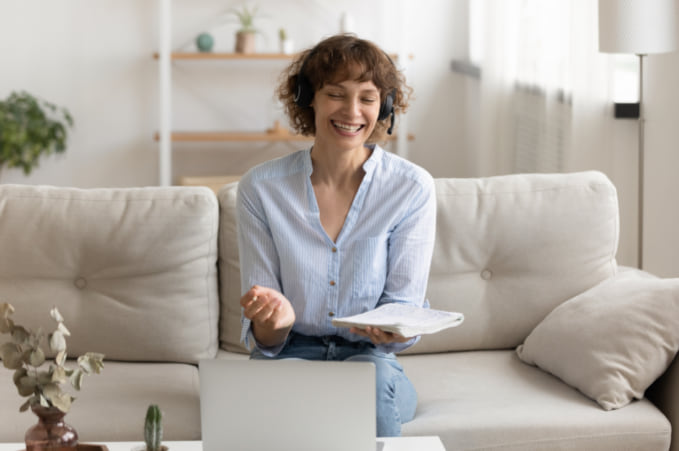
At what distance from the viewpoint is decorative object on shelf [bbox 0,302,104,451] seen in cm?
122

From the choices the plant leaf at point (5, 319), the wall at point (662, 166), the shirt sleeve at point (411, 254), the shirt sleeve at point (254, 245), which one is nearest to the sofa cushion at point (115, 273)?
the shirt sleeve at point (254, 245)

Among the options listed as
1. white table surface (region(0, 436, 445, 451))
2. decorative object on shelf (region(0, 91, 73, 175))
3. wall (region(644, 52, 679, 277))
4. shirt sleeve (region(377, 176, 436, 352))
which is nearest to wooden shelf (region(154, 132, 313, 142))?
decorative object on shelf (region(0, 91, 73, 175))

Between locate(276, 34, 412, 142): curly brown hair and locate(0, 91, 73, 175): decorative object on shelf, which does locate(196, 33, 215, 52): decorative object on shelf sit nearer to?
locate(0, 91, 73, 175): decorative object on shelf

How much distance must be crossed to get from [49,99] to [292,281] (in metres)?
3.66

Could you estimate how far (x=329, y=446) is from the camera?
1.32 meters

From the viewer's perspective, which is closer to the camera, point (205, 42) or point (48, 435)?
point (48, 435)

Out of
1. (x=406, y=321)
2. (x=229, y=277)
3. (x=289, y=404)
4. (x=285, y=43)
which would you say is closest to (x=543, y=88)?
(x=285, y=43)

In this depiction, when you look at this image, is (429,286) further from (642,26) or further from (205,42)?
(205,42)

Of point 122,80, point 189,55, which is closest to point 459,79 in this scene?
point 189,55

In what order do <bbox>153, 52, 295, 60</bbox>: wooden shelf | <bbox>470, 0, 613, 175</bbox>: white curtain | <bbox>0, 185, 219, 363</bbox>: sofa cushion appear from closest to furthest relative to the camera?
<bbox>0, 185, 219, 363</bbox>: sofa cushion < <bbox>470, 0, 613, 175</bbox>: white curtain < <bbox>153, 52, 295, 60</bbox>: wooden shelf

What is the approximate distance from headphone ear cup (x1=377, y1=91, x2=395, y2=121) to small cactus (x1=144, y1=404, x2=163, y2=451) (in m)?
0.83

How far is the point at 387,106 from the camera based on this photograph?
185 centimetres

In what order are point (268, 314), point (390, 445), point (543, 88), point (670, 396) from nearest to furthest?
point (390, 445), point (268, 314), point (670, 396), point (543, 88)

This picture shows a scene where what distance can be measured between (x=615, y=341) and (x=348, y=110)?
0.76 metres
